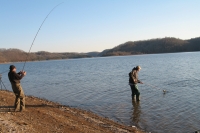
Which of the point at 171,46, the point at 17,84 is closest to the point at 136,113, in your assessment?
the point at 17,84

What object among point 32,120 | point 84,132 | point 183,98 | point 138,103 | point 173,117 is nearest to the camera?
point 84,132

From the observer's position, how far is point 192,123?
36.4 feet

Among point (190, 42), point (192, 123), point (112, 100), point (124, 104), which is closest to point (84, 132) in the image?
point (192, 123)

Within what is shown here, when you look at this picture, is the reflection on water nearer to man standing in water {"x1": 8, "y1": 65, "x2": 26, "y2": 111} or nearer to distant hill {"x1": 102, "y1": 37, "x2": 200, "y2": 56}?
man standing in water {"x1": 8, "y1": 65, "x2": 26, "y2": 111}

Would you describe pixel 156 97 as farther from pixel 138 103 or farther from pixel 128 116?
pixel 128 116

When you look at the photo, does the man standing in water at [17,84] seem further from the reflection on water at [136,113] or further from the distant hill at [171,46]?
the distant hill at [171,46]

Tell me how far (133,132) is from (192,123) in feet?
11.9

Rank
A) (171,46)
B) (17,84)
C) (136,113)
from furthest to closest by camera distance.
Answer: (171,46) → (136,113) → (17,84)

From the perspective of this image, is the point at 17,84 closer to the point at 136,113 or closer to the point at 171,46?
the point at 136,113

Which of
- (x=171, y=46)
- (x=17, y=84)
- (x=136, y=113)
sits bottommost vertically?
(x=136, y=113)

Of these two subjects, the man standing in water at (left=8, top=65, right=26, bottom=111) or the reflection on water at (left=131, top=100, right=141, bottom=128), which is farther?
the reflection on water at (left=131, top=100, right=141, bottom=128)

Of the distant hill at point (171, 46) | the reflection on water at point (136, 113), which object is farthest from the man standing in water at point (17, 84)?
the distant hill at point (171, 46)

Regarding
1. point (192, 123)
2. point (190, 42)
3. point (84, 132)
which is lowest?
point (192, 123)

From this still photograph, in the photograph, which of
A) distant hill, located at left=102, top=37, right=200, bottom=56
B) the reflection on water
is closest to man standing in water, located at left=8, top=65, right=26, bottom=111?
the reflection on water
